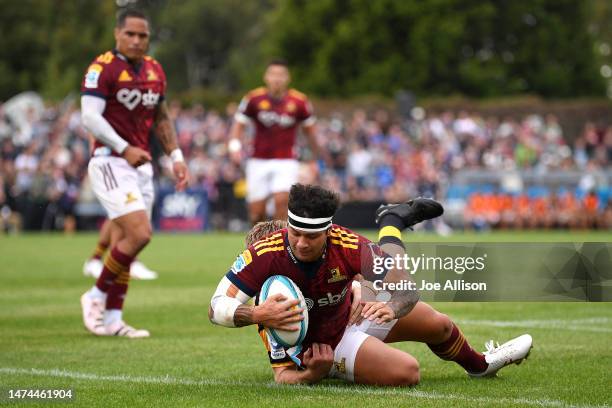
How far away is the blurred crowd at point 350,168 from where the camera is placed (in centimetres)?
2827

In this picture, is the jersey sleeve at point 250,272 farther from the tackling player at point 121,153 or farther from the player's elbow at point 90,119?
the player's elbow at point 90,119

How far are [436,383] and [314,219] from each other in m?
1.47

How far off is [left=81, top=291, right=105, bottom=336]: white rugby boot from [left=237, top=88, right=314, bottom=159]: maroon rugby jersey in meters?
5.96

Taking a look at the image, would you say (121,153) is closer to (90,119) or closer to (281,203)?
(90,119)

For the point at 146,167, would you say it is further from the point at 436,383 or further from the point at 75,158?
the point at 75,158

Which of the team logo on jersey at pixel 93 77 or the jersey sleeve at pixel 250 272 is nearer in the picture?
the jersey sleeve at pixel 250 272

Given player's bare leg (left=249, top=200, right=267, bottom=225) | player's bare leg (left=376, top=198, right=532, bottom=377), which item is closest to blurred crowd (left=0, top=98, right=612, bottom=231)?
player's bare leg (left=249, top=200, right=267, bottom=225)

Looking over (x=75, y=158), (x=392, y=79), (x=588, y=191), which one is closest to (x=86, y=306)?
(x=75, y=158)

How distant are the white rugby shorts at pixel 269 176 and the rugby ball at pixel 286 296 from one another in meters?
8.76

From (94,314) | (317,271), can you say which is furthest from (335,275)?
(94,314)

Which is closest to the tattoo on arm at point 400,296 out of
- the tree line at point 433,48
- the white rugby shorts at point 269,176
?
the white rugby shorts at point 269,176

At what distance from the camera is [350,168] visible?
98.7 feet

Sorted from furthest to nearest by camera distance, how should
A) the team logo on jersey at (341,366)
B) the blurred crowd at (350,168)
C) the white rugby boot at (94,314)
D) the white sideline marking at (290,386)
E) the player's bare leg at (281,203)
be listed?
1. the blurred crowd at (350,168)
2. the player's bare leg at (281,203)
3. the white rugby boot at (94,314)
4. the team logo on jersey at (341,366)
5. the white sideline marking at (290,386)

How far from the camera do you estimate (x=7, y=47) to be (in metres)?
63.6
